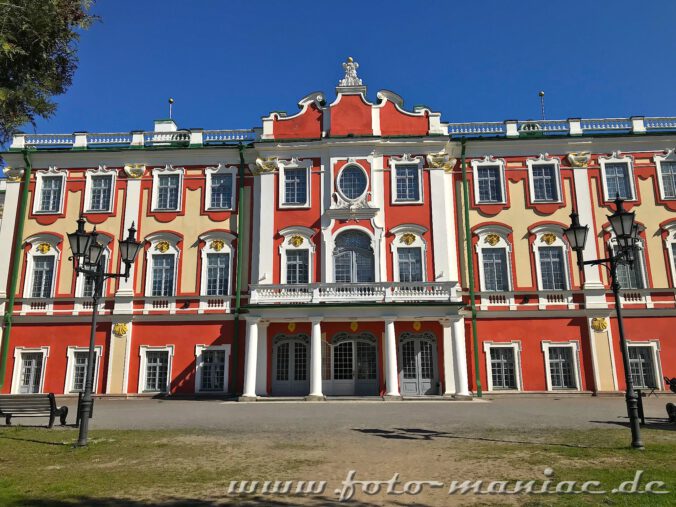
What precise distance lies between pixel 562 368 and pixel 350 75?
17.3m

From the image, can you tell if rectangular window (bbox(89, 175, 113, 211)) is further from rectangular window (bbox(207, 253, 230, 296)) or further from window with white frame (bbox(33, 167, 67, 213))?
rectangular window (bbox(207, 253, 230, 296))

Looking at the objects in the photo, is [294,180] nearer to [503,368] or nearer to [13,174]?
[503,368]

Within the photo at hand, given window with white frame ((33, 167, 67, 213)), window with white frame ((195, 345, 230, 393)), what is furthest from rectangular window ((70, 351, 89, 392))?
window with white frame ((33, 167, 67, 213))

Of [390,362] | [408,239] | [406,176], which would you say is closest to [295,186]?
[406,176]

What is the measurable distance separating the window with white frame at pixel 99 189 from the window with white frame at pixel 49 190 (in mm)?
1280

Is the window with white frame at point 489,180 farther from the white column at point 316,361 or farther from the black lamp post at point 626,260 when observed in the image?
the black lamp post at point 626,260

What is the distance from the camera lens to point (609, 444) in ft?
35.1

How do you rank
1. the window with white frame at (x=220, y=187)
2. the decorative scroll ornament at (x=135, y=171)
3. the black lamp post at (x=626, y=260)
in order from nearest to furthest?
the black lamp post at (x=626, y=260), the window with white frame at (x=220, y=187), the decorative scroll ornament at (x=135, y=171)

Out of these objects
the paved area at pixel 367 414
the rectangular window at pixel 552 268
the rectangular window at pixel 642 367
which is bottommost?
the paved area at pixel 367 414

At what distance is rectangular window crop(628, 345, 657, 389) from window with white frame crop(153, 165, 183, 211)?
→ 22513 mm

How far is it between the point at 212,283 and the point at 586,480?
20.4 m

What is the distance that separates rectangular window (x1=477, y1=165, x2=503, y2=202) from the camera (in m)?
26.3

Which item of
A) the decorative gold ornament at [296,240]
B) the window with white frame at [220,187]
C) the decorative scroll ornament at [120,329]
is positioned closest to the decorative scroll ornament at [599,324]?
the decorative gold ornament at [296,240]

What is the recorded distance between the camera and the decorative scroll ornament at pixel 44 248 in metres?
26.2
